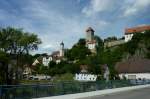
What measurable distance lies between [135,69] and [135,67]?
931 mm

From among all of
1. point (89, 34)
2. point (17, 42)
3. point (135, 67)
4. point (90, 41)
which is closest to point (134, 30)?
point (90, 41)

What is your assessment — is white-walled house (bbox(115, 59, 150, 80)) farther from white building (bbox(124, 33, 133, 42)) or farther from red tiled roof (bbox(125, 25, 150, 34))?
red tiled roof (bbox(125, 25, 150, 34))

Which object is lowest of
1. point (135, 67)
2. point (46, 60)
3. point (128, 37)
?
point (135, 67)

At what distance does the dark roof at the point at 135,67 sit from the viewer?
7394 centimetres

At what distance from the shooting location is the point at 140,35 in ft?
439

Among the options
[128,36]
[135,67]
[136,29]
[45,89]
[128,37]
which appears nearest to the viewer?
[45,89]

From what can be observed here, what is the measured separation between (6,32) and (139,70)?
107 feet

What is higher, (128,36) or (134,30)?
(134,30)

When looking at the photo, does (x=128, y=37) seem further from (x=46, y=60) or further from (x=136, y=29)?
(x=46, y=60)

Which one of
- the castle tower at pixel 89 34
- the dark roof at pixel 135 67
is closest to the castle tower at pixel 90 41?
the castle tower at pixel 89 34

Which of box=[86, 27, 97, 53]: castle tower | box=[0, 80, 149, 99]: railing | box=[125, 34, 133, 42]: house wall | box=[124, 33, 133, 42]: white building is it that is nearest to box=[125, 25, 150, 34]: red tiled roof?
box=[124, 33, 133, 42]: white building

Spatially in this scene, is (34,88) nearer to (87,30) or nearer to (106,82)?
(106,82)

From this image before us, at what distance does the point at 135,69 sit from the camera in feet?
245

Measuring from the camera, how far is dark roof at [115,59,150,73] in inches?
2911
